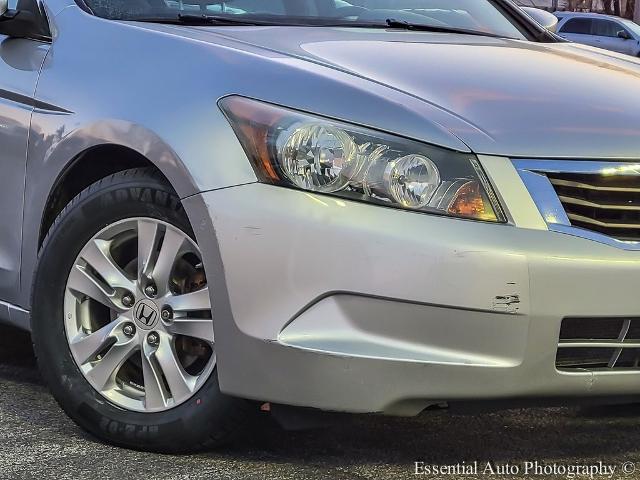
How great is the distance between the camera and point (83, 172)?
3391mm

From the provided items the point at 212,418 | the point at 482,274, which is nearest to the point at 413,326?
the point at 482,274

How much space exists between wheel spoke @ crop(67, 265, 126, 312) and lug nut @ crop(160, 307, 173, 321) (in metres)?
0.15

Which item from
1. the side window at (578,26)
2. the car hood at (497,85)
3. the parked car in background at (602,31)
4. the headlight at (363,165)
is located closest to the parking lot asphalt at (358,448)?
the headlight at (363,165)

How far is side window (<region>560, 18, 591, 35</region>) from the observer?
25875 millimetres

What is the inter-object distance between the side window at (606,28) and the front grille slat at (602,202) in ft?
76.6

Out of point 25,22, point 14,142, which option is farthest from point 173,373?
point 25,22

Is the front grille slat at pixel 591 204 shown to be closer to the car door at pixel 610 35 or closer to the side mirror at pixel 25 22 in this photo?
the side mirror at pixel 25 22

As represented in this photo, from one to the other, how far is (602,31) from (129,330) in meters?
23.7

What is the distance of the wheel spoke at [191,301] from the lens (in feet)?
9.77

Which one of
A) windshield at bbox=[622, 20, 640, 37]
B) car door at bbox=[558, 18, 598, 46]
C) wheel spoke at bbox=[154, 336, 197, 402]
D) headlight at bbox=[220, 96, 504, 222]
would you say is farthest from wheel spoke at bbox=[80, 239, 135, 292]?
car door at bbox=[558, 18, 598, 46]

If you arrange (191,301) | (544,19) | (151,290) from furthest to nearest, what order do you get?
1. (544,19)
2. (151,290)
3. (191,301)

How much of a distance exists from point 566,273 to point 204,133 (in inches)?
36.7

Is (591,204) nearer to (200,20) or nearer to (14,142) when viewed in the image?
(200,20)

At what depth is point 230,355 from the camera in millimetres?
2885
